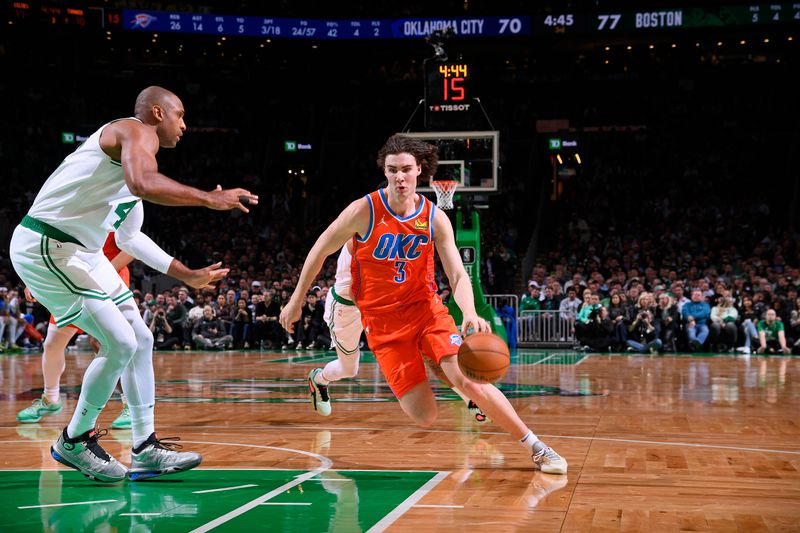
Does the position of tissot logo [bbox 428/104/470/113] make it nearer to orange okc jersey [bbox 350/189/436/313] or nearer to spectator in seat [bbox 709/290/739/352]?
spectator in seat [bbox 709/290/739/352]

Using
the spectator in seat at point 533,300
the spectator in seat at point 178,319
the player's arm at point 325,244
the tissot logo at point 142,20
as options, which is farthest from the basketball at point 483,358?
the tissot logo at point 142,20

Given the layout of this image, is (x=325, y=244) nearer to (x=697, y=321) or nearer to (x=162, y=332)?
Answer: (x=697, y=321)

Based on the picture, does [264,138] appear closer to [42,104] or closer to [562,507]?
[42,104]

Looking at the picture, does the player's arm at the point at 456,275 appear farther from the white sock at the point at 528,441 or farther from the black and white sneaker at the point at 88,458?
the black and white sneaker at the point at 88,458

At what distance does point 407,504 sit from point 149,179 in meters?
2.00

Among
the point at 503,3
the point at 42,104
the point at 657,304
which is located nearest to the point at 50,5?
the point at 42,104

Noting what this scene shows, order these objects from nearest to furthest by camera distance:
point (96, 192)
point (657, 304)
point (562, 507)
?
point (562, 507) < point (96, 192) < point (657, 304)

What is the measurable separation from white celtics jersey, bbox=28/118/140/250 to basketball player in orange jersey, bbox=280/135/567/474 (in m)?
1.12

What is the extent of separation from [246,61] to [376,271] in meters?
29.4

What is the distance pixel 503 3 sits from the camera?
29.4 m

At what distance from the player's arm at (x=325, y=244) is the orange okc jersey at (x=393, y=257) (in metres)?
0.08

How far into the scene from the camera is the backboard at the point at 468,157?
15570mm

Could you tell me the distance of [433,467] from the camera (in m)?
5.43

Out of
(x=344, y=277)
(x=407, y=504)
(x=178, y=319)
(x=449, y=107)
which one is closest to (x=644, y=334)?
(x=449, y=107)
